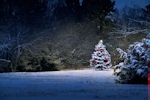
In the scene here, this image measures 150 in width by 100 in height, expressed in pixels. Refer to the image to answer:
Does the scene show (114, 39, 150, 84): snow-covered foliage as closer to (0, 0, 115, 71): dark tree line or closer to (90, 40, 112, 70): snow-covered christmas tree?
(90, 40, 112, 70): snow-covered christmas tree

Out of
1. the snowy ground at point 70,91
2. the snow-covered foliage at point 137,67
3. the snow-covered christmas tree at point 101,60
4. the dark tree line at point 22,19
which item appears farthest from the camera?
the snow-covered christmas tree at point 101,60

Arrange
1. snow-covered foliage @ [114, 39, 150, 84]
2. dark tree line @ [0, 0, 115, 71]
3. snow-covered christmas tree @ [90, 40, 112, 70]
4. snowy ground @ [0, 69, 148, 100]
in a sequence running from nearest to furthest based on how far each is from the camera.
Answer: snowy ground @ [0, 69, 148, 100] → snow-covered foliage @ [114, 39, 150, 84] → dark tree line @ [0, 0, 115, 71] → snow-covered christmas tree @ [90, 40, 112, 70]

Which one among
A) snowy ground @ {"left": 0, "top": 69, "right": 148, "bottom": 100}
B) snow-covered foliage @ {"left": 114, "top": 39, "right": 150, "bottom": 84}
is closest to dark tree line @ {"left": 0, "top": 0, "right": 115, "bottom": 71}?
snowy ground @ {"left": 0, "top": 69, "right": 148, "bottom": 100}

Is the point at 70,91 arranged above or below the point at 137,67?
below

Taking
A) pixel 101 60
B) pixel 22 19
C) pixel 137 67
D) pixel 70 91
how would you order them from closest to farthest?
pixel 70 91, pixel 137 67, pixel 101 60, pixel 22 19

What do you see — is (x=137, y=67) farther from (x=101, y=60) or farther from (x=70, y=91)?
(x=101, y=60)

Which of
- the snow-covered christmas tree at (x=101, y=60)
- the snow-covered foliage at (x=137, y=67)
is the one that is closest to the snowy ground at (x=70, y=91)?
the snow-covered foliage at (x=137, y=67)

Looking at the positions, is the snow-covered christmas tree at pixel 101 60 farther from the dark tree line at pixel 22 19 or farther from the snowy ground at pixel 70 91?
the snowy ground at pixel 70 91

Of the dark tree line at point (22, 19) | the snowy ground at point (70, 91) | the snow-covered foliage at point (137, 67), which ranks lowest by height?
the snowy ground at point (70, 91)

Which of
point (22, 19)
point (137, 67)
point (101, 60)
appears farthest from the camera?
point (22, 19)

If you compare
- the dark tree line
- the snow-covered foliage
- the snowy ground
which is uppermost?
the dark tree line

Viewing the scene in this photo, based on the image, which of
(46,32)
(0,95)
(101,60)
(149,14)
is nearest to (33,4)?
(46,32)

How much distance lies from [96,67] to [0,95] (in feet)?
53.0

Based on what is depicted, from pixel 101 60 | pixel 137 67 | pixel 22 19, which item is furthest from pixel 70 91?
pixel 22 19
